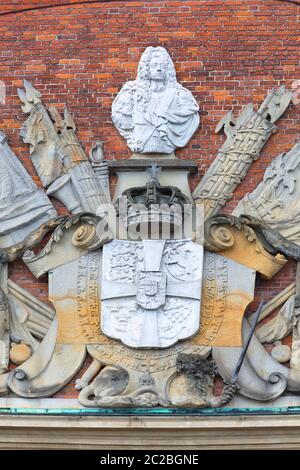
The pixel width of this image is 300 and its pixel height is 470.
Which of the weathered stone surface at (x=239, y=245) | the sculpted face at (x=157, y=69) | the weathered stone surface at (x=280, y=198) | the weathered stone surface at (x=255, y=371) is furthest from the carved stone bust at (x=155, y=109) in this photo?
the weathered stone surface at (x=255, y=371)

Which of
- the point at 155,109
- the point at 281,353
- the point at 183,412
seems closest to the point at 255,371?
the point at 281,353

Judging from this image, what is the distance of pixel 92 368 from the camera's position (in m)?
16.3

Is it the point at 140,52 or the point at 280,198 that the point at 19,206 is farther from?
the point at 280,198

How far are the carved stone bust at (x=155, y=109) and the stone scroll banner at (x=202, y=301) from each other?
41.7 inches

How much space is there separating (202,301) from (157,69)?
2.00 metres

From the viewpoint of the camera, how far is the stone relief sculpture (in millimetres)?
16219

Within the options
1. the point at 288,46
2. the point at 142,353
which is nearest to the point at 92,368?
the point at 142,353

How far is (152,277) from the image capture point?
53.5ft

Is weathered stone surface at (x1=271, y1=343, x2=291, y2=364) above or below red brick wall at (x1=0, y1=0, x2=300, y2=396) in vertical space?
below

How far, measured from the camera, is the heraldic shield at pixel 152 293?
53.4ft

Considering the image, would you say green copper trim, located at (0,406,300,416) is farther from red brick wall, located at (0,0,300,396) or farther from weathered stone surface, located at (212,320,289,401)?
red brick wall, located at (0,0,300,396)

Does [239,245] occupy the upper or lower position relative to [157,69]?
lower

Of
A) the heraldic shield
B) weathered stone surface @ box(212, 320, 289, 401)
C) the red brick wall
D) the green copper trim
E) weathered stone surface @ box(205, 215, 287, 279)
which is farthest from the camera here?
the red brick wall

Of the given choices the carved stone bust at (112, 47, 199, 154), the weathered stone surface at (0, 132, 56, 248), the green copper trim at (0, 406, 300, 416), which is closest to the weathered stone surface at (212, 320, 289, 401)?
the green copper trim at (0, 406, 300, 416)
